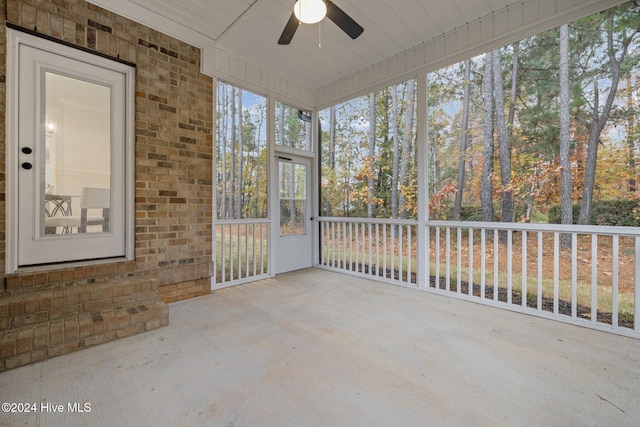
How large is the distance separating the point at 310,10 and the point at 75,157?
2.41 m

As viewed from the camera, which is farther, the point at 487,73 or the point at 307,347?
the point at 487,73

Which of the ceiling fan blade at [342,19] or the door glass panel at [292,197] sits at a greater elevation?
the ceiling fan blade at [342,19]

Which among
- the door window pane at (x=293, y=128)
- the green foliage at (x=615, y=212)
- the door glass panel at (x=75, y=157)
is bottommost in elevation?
the green foliage at (x=615, y=212)

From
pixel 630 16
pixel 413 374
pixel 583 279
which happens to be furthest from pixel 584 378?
pixel 630 16

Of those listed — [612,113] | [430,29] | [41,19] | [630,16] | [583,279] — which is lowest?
[583,279]

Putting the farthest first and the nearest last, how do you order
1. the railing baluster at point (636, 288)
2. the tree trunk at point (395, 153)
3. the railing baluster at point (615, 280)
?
the tree trunk at point (395, 153) → the railing baluster at point (615, 280) → the railing baluster at point (636, 288)

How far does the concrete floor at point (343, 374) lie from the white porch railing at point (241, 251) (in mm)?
990

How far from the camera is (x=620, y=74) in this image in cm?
238

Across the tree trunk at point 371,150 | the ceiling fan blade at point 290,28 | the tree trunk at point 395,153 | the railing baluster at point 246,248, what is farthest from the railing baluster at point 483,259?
the railing baluster at point 246,248

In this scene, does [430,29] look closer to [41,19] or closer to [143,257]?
[41,19]

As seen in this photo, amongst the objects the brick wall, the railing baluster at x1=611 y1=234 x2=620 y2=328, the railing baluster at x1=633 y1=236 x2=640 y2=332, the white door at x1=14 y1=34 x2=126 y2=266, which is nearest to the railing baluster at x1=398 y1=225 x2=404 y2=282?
the railing baluster at x1=611 y1=234 x2=620 y2=328

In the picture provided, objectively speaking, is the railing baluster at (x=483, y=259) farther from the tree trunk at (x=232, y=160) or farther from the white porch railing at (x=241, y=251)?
the tree trunk at (x=232, y=160)

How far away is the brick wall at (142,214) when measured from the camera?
1.95 meters

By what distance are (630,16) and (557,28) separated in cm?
49
